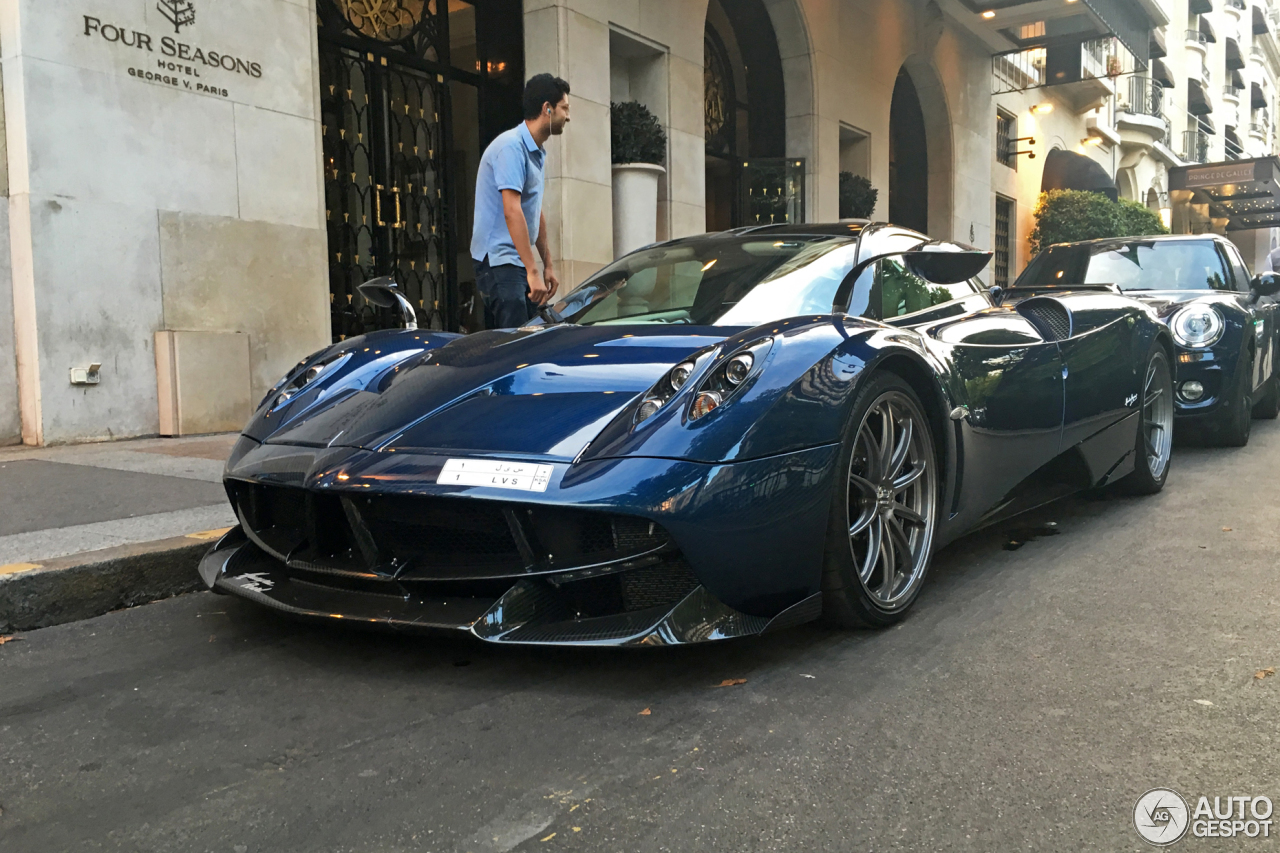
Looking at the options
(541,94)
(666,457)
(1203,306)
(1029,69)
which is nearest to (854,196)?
(1203,306)

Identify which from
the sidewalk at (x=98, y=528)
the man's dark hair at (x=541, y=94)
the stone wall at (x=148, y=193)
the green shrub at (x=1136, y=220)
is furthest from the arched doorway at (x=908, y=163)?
the sidewalk at (x=98, y=528)

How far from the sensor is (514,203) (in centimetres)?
515

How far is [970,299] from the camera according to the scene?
3.82m

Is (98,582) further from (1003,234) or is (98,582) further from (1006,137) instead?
(1006,137)

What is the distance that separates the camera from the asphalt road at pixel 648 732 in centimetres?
177

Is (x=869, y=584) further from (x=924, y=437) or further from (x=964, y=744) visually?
(x=964, y=744)

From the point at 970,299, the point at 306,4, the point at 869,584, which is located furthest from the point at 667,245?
the point at 306,4

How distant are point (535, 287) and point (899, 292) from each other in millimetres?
2273

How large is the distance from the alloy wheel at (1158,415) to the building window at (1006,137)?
1808cm

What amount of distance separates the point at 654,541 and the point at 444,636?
1.67ft

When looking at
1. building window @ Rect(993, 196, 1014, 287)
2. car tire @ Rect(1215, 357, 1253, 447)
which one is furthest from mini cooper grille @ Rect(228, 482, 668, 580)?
building window @ Rect(993, 196, 1014, 287)

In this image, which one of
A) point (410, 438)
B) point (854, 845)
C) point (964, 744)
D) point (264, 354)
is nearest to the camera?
point (854, 845)

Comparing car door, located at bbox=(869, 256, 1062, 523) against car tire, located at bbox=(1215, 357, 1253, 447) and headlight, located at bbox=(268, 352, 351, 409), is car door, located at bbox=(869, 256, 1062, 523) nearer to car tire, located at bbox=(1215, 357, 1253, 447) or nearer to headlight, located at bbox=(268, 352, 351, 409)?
headlight, located at bbox=(268, 352, 351, 409)

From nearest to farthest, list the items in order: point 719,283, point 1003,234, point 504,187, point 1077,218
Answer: point 719,283, point 504,187, point 1077,218, point 1003,234
